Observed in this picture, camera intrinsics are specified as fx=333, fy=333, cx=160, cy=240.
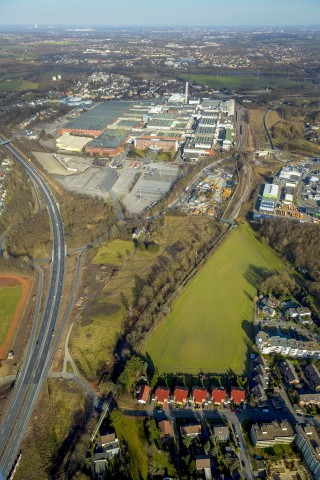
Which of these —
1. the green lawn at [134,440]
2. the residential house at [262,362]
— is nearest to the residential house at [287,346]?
the residential house at [262,362]

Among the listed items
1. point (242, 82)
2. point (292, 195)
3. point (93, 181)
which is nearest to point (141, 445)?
point (292, 195)

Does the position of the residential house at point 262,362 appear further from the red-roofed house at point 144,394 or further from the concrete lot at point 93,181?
the concrete lot at point 93,181

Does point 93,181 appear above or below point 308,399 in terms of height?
above

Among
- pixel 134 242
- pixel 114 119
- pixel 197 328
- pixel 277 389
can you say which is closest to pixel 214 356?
pixel 197 328

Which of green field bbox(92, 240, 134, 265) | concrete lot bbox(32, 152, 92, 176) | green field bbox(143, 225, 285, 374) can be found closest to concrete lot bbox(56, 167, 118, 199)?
concrete lot bbox(32, 152, 92, 176)

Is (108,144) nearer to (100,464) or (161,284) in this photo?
(161,284)

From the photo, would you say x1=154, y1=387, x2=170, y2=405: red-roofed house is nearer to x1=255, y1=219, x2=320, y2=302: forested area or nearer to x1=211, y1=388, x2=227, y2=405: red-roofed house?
x1=211, y1=388, x2=227, y2=405: red-roofed house
